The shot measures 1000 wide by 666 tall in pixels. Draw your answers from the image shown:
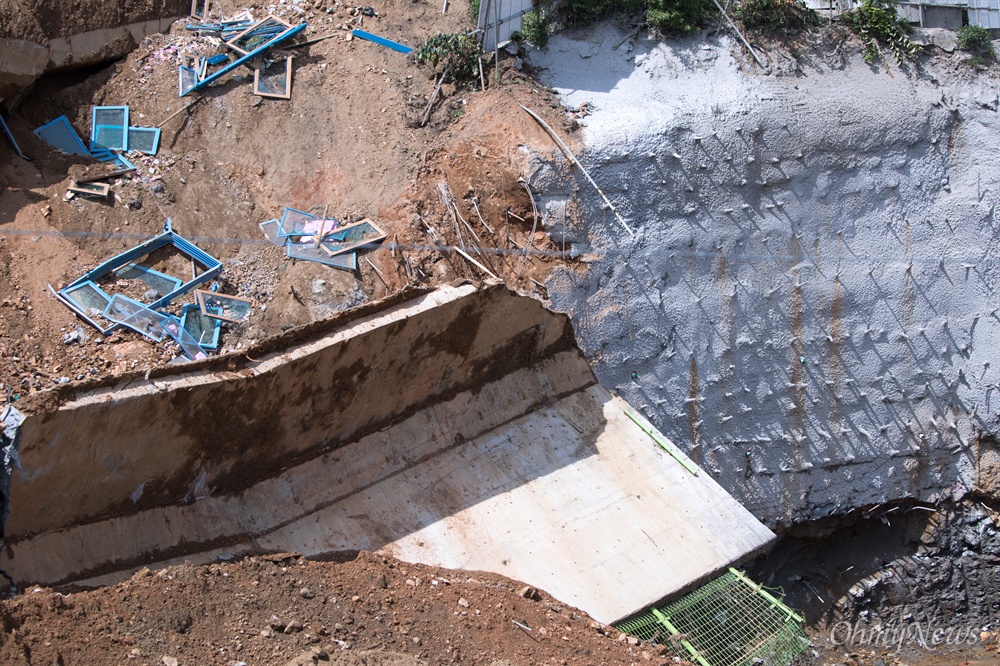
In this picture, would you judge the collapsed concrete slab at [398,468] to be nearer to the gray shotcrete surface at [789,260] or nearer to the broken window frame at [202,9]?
the gray shotcrete surface at [789,260]

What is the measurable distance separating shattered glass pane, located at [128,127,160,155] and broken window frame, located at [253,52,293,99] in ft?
4.06

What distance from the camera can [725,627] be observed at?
920cm

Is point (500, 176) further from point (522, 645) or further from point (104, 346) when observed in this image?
point (522, 645)

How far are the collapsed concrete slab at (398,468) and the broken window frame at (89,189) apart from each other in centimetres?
319

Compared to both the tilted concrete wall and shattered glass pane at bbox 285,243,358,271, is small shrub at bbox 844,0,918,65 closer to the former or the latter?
the tilted concrete wall

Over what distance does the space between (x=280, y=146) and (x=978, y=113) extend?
27.8ft

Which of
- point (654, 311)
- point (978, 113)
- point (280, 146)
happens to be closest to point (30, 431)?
point (280, 146)

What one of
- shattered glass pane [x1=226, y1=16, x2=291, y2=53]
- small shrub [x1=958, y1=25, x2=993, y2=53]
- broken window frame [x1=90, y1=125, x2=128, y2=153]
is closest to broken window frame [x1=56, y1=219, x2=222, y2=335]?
broken window frame [x1=90, y1=125, x2=128, y2=153]

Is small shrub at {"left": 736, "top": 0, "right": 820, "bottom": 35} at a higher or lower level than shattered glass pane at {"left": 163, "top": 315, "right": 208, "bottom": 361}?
higher

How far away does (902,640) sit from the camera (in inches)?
502

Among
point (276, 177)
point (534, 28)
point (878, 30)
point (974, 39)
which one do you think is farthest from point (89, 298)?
point (974, 39)

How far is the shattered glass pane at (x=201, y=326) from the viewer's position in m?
9.41

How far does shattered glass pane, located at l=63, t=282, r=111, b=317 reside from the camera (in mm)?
9344

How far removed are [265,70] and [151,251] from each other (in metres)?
2.97
